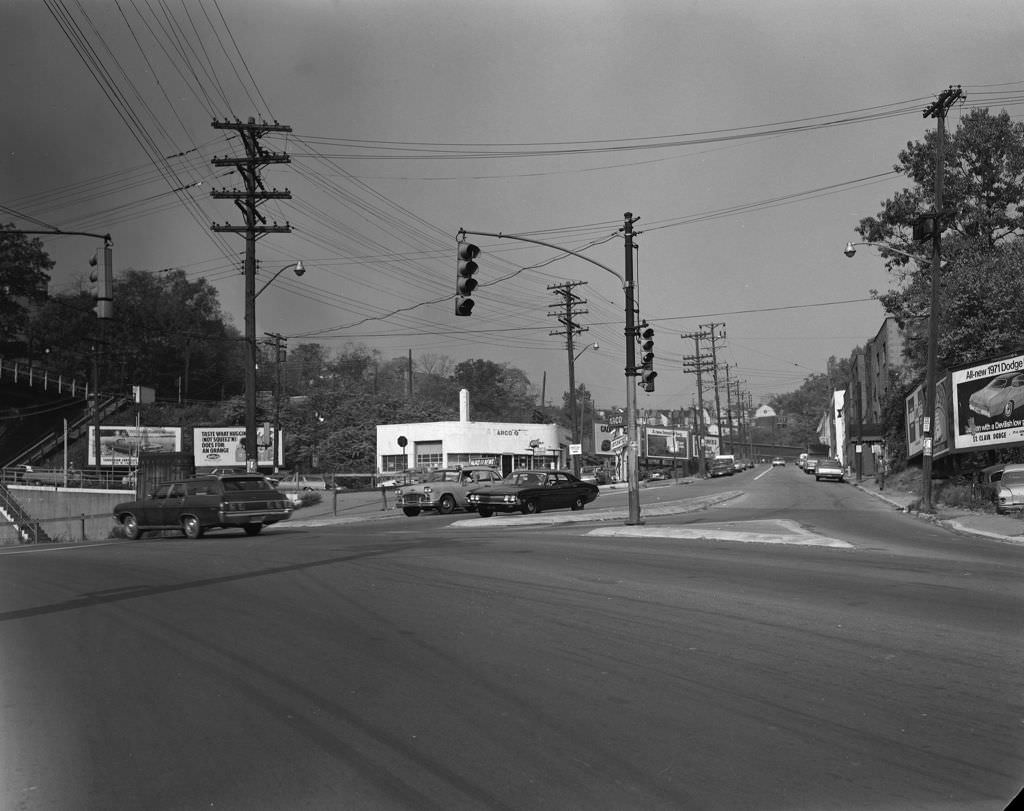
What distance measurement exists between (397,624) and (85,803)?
4.45 m

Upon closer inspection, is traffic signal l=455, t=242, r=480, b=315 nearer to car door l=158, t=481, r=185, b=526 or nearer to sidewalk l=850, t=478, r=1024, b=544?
car door l=158, t=481, r=185, b=526

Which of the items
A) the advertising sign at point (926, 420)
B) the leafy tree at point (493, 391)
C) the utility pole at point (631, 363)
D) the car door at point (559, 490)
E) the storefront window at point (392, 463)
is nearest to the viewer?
the utility pole at point (631, 363)

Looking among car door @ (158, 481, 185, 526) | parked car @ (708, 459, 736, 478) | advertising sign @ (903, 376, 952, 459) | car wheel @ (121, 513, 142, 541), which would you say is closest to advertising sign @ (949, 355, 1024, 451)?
advertising sign @ (903, 376, 952, 459)

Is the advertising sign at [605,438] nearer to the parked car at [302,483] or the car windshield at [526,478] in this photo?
the parked car at [302,483]

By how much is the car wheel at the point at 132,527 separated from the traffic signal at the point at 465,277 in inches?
502

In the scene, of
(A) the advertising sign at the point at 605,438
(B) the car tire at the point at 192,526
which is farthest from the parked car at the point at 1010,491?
(A) the advertising sign at the point at 605,438

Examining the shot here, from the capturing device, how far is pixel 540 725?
5684 millimetres

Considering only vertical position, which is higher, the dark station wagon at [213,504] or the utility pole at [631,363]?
the utility pole at [631,363]

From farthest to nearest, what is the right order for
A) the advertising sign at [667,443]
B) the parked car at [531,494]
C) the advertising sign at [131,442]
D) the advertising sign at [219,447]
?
the advertising sign at [667,443]
the advertising sign at [131,442]
the advertising sign at [219,447]
the parked car at [531,494]

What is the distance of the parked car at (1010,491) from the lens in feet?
78.5

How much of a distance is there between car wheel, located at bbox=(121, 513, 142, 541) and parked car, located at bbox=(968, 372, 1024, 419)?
2673cm

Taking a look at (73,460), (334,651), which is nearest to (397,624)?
(334,651)

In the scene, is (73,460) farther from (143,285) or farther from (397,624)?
(397,624)

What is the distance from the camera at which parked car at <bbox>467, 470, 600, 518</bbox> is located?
3019 cm
